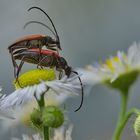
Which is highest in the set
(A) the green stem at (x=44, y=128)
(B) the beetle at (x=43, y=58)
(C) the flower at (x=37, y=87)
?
(B) the beetle at (x=43, y=58)

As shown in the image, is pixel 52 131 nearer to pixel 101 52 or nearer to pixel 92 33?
pixel 101 52

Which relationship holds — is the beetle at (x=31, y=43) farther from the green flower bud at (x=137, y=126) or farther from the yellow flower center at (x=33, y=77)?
the green flower bud at (x=137, y=126)

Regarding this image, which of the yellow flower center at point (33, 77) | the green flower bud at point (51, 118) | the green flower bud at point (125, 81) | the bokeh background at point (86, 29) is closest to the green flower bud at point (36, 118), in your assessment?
the green flower bud at point (51, 118)

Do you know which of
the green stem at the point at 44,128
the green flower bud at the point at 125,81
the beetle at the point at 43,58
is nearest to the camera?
the green stem at the point at 44,128

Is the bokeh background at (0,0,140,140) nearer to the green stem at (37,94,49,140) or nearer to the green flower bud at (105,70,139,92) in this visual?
the green flower bud at (105,70,139,92)

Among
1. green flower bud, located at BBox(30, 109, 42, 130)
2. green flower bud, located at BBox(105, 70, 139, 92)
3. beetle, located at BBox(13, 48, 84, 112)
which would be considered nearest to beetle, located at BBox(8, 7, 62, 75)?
beetle, located at BBox(13, 48, 84, 112)

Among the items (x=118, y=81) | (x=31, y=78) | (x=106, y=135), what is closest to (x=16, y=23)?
(x=106, y=135)
